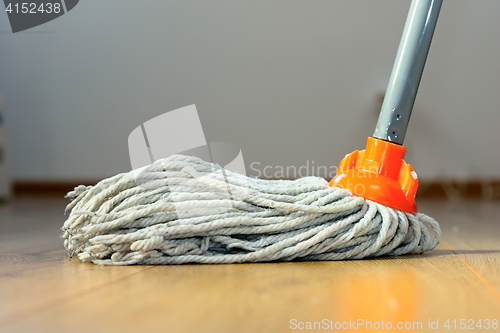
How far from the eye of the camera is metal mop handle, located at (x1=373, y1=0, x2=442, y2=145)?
0.73m

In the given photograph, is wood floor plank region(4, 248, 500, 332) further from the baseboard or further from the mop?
the baseboard

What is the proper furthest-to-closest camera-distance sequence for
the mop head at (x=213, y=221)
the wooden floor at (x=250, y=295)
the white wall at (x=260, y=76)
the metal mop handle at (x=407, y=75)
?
the white wall at (x=260, y=76), the metal mop handle at (x=407, y=75), the mop head at (x=213, y=221), the wooden floor at (x=250, y=295)

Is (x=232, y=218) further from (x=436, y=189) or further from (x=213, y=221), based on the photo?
(x=436, y=189)

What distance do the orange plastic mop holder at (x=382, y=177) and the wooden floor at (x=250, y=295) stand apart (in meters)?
0.08

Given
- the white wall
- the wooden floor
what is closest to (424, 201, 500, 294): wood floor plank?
the wooden floor

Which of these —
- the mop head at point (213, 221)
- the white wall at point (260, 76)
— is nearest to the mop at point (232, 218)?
the mop head at point (213, 221)

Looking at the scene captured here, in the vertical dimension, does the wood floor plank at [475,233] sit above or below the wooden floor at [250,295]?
below

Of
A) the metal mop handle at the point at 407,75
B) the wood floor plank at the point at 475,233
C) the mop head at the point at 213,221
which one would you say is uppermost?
the metal mop handle at the point at 407,75

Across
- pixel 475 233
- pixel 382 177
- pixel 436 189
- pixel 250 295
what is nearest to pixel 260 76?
pixel 436 189

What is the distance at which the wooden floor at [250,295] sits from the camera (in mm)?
387

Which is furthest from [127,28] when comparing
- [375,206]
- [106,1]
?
[375,206]

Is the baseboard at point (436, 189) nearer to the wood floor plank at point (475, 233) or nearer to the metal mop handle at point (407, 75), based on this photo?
the wood floor plank at point (475, 233)

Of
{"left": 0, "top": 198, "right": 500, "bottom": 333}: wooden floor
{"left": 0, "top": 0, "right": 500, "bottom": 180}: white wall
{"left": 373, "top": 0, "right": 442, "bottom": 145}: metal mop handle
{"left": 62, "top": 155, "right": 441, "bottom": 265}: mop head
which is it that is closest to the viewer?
{"left": 0, "top": 198, "right": 500, "bottom": 333}: wooden floor

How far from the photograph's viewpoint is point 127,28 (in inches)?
67.1
